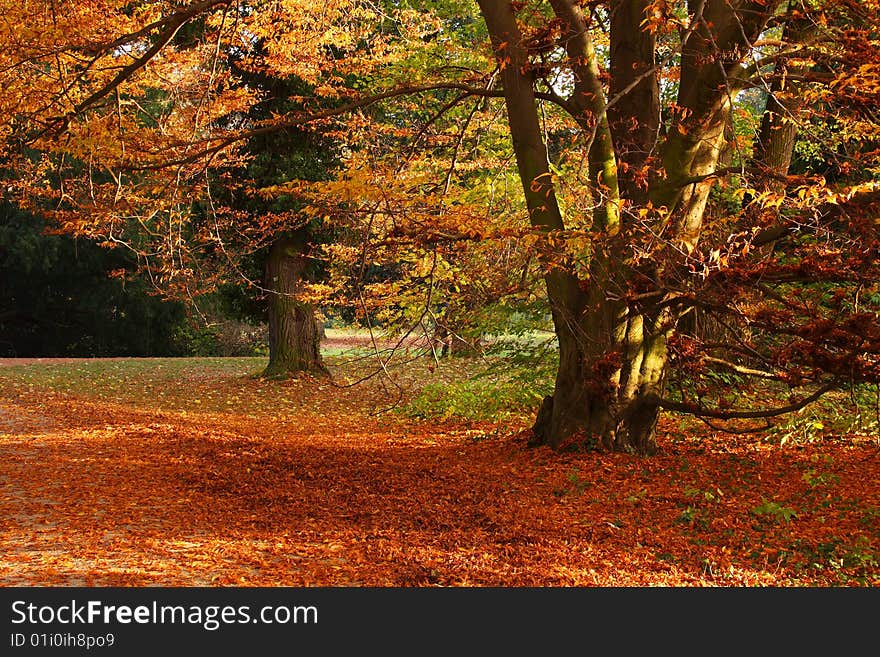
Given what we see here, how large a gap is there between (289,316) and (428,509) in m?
11.2

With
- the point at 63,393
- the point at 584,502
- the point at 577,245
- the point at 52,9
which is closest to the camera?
the point at 584,502

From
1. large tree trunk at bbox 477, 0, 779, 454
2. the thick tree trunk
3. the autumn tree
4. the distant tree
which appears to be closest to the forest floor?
the thick tree trunk

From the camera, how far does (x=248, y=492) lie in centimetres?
705

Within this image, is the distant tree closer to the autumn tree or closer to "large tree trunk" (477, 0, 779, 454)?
the autumn tree

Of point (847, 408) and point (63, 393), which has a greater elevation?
point (847, 408)

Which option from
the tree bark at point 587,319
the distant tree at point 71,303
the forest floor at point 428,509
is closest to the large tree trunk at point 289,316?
the forest floor at point 428,509

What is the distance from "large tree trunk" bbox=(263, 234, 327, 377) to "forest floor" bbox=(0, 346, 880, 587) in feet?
20.5

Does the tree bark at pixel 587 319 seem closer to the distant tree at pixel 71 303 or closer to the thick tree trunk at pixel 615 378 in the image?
the thick tree trunk at pixel 615 378

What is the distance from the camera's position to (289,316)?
16.9 metres

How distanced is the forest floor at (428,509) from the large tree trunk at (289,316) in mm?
6241

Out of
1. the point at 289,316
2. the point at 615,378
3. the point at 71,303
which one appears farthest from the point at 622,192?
the point at 71,303

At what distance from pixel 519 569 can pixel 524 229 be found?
2927 millimetres

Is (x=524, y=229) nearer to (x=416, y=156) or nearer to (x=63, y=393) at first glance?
(x=416, y=156)

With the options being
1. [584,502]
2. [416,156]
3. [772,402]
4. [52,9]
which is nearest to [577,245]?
[584,502]
